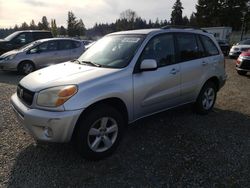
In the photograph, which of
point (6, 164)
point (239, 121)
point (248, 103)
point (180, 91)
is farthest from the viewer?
point (248, 103)

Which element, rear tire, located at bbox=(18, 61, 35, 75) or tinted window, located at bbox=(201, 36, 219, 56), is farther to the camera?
rear tire, located at bbox=(18, 61, 35, 75)

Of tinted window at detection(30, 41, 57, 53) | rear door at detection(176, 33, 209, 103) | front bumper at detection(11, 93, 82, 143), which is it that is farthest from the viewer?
tinted window at detection(30, 41, 57, 53)

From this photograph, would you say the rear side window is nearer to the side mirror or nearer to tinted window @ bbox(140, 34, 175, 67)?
tinted window @ bbox(140, 34, 175, 67)

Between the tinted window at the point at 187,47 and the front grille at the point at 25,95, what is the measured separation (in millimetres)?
2698

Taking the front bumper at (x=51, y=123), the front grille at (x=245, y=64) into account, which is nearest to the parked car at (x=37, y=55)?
the front grille at (x=245, y=64)

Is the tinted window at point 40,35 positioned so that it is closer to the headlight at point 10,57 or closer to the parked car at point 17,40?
the parked car at point 17,40

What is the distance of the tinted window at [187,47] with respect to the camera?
4.87 metres

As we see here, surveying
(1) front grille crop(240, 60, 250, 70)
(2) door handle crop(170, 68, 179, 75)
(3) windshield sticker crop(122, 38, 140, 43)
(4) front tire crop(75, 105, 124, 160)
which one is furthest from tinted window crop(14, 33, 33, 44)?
(4) front tire crop(75, 105, 124, 160)

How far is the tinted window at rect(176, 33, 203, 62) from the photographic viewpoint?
4.87 metres

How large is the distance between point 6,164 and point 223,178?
113 inches

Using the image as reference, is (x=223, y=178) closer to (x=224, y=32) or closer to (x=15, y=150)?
(x=15, y=150)

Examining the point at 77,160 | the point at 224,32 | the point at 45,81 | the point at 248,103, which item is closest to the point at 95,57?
the point at 45,81

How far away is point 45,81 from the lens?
361 centimetres

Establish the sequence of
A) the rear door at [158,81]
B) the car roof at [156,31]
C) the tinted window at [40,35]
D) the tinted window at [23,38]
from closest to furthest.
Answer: the rear door at [158,81]
the car roof at [156,31]
the tinted window at [23,38]
the tinted window at [40,35]
